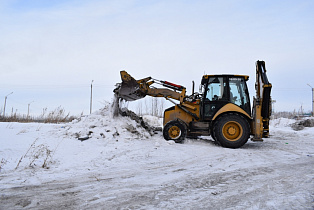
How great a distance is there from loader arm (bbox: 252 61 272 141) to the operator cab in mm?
425

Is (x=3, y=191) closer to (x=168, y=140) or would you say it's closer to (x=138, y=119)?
(x=168, y=140)

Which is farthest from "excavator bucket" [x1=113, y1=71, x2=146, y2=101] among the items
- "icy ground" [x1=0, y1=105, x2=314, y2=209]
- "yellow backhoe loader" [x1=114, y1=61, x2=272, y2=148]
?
"icy ground" [x1=0, y1=105, x2=314, y2=209]

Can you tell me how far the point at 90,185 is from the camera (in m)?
3.42

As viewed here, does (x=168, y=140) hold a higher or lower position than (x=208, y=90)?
lower

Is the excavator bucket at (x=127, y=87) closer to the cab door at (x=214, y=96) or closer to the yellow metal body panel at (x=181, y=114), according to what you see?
the yellow metal body panel at (x=181, y=114)

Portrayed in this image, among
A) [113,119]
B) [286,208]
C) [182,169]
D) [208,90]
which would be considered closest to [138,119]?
[113,119]

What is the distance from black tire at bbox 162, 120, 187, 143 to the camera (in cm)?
822

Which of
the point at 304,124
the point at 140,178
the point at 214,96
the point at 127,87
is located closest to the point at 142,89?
the point at 127,87

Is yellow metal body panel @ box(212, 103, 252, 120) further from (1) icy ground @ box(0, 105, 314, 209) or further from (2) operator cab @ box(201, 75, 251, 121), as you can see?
(1) icy ground @ box(0, 105, 314, 209)

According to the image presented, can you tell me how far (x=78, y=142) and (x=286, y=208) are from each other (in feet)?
17.0

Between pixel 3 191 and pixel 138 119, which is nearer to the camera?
pixel 3 191

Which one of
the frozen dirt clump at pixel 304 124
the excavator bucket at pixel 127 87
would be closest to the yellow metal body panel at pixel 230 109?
the excavator bucket at pixel 127 87

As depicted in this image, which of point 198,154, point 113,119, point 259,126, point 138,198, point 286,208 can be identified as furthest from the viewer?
point 113,119

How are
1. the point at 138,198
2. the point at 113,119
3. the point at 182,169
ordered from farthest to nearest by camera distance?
the point at 113,119 → the point at 182,169 → the point at 138,198
